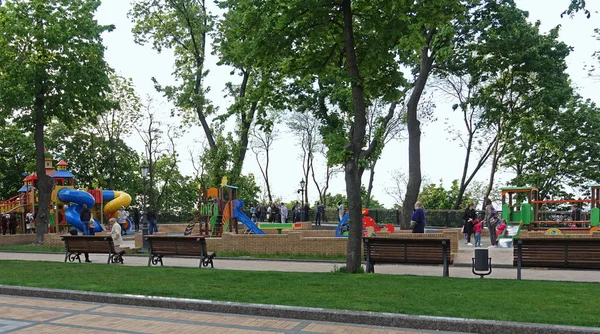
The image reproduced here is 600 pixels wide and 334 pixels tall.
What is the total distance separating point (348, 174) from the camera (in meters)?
12.3

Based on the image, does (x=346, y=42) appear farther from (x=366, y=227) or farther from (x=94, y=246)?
(x=366, y=227)

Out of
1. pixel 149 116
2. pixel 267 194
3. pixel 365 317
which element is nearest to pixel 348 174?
pixel 365 317

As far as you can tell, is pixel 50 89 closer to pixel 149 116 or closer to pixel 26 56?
pixel 26 56

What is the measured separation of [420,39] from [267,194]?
2063 inches

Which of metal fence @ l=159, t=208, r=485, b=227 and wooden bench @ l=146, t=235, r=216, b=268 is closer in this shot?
wooden bench @ l=146, t=235, r=216, b=268

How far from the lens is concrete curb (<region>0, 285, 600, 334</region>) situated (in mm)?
6585

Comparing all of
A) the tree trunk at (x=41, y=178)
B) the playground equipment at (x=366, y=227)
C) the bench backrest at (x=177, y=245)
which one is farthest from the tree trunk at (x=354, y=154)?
the tree trunk at (x=41, y=178)

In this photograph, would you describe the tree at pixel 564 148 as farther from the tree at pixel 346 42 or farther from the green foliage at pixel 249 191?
the tree at pixel 346 42

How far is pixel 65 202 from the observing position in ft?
104

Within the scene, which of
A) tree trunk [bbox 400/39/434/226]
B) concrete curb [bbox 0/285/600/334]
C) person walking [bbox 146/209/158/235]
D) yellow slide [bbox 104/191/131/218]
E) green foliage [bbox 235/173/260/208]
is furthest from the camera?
green foliage [bbox 235/173/260/208]

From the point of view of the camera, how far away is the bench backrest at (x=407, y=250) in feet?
39.3

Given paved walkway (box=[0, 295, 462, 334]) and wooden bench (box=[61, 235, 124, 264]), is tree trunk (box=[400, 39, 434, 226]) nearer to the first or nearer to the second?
wooden bench (box=[61, 235, 124, 264])

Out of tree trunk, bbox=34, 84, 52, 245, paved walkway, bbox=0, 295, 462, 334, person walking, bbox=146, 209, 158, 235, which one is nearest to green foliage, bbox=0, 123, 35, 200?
person walking, bbox=146, 209, 158, 235

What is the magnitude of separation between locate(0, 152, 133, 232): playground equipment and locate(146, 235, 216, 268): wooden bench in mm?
15325
